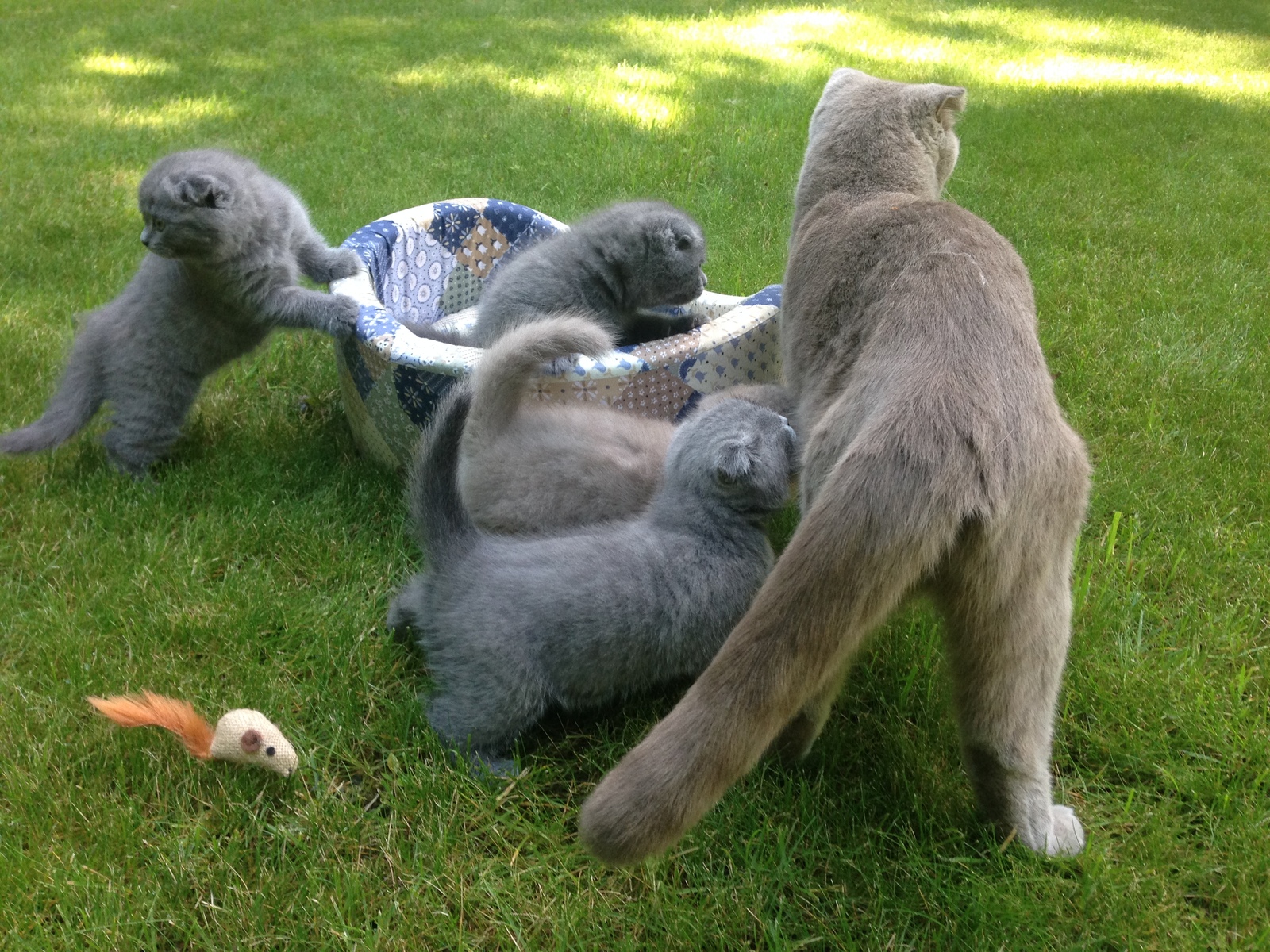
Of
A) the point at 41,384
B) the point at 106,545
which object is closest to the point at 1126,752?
the point at 106,545

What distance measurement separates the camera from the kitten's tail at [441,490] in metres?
2.09

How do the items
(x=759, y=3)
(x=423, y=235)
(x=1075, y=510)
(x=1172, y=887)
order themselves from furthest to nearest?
1. (x=759, y=3)
2. (x=423, y=235)
3. (x=1172, y=887)
4. (x=1075, y=510)

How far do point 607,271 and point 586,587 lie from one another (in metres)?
1.46

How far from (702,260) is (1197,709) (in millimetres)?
1918

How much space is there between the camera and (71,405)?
2910 millimetres

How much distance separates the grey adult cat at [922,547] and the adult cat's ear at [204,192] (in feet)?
6.12

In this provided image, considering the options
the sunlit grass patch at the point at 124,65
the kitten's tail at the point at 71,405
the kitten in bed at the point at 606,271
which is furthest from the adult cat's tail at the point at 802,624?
the sunlit grass patch at the point at 124,65

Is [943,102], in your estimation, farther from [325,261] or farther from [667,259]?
[325,261]

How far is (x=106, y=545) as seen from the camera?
2600 mm

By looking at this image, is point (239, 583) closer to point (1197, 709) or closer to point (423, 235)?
point (423, 235)

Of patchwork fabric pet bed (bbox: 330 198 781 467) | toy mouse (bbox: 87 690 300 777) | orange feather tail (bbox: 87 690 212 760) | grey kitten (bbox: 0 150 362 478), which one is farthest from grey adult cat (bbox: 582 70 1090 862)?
grey kitten (bbox: 0 150 362 478)

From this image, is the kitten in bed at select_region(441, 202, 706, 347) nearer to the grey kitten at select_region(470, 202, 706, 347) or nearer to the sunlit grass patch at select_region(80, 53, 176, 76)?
the grey kitten at select_region(470, 202, 706, 347)

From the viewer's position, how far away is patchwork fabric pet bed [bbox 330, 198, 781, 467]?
260 centimetres

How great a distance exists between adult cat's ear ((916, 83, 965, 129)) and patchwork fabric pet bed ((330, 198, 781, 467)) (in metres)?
0.65
